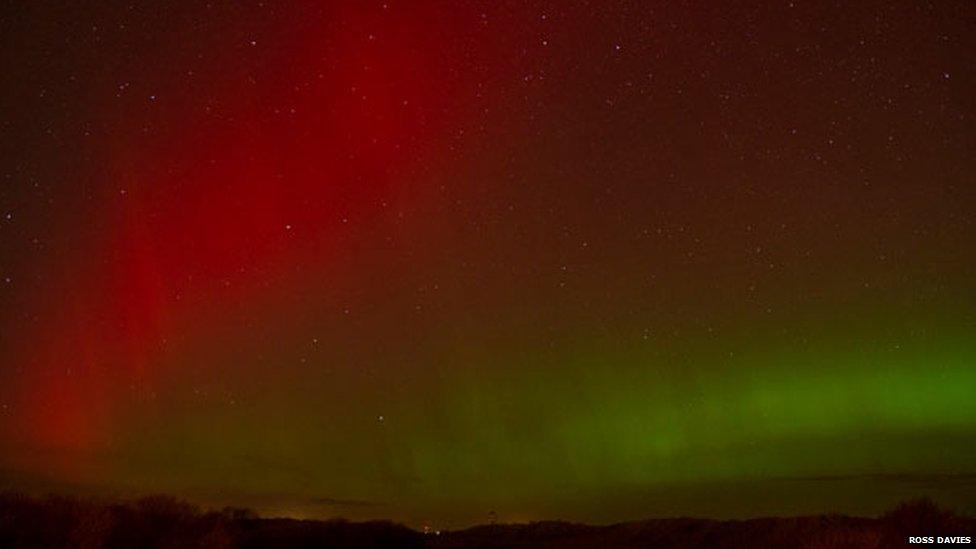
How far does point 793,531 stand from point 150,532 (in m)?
13.1

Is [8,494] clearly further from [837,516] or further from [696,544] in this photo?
[837,516]

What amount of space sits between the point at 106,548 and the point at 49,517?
1.47 m

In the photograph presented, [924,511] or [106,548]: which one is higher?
[924,511]

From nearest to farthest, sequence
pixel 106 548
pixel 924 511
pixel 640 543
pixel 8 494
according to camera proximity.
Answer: pixel 106 548 < pixel 924 511 < pixel 8 494 < pixel 640 543

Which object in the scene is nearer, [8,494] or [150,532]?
[150,532]

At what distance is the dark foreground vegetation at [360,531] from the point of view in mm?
15703

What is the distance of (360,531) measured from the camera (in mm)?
24609

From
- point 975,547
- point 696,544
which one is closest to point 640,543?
point 696,544

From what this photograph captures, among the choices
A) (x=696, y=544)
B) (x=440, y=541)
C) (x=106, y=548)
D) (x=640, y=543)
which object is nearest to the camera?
(x=106, y=548)

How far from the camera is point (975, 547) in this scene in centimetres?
1448

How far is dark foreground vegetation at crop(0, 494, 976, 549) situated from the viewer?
15703 millimetres

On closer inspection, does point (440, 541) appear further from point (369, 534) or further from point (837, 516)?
point (837, 516)

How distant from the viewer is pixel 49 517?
16375 mm

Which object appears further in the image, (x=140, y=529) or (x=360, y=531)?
(x=360, y=531)
